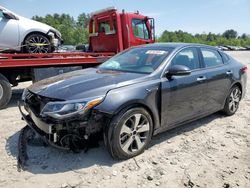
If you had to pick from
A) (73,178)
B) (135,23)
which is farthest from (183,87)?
(135,23)

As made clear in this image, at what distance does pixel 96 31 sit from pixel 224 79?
5.12 m

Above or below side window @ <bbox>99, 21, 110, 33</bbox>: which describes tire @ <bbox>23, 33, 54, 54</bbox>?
below

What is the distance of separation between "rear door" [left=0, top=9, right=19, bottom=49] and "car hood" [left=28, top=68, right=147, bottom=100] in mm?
4264

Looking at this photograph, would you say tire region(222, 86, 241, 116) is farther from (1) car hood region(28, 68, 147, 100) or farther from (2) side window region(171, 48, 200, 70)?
(1) car hood region(28, 68, 147, 100)

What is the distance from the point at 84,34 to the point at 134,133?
109ft

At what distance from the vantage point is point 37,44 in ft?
25.8

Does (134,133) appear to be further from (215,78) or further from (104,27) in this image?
(104,27)

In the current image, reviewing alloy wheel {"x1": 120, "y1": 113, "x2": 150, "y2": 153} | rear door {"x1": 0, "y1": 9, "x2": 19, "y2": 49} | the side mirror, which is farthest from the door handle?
rear door {"x1": 0, "y1": 9, "x2": 19, "y2": 49}

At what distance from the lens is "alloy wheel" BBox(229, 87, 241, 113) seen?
5501 millimetres

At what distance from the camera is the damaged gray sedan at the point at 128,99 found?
323 centimetres

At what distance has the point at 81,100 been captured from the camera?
3.20 metres

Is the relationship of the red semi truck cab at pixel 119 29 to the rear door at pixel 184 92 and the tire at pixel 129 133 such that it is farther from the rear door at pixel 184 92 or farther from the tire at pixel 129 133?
the tire at pixel 129 133

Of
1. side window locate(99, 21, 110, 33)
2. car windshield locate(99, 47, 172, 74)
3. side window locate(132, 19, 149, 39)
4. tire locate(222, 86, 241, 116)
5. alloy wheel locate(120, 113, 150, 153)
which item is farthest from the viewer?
side window locate(99, 21, 110, 33)

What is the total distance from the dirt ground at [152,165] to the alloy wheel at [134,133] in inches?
7.3
